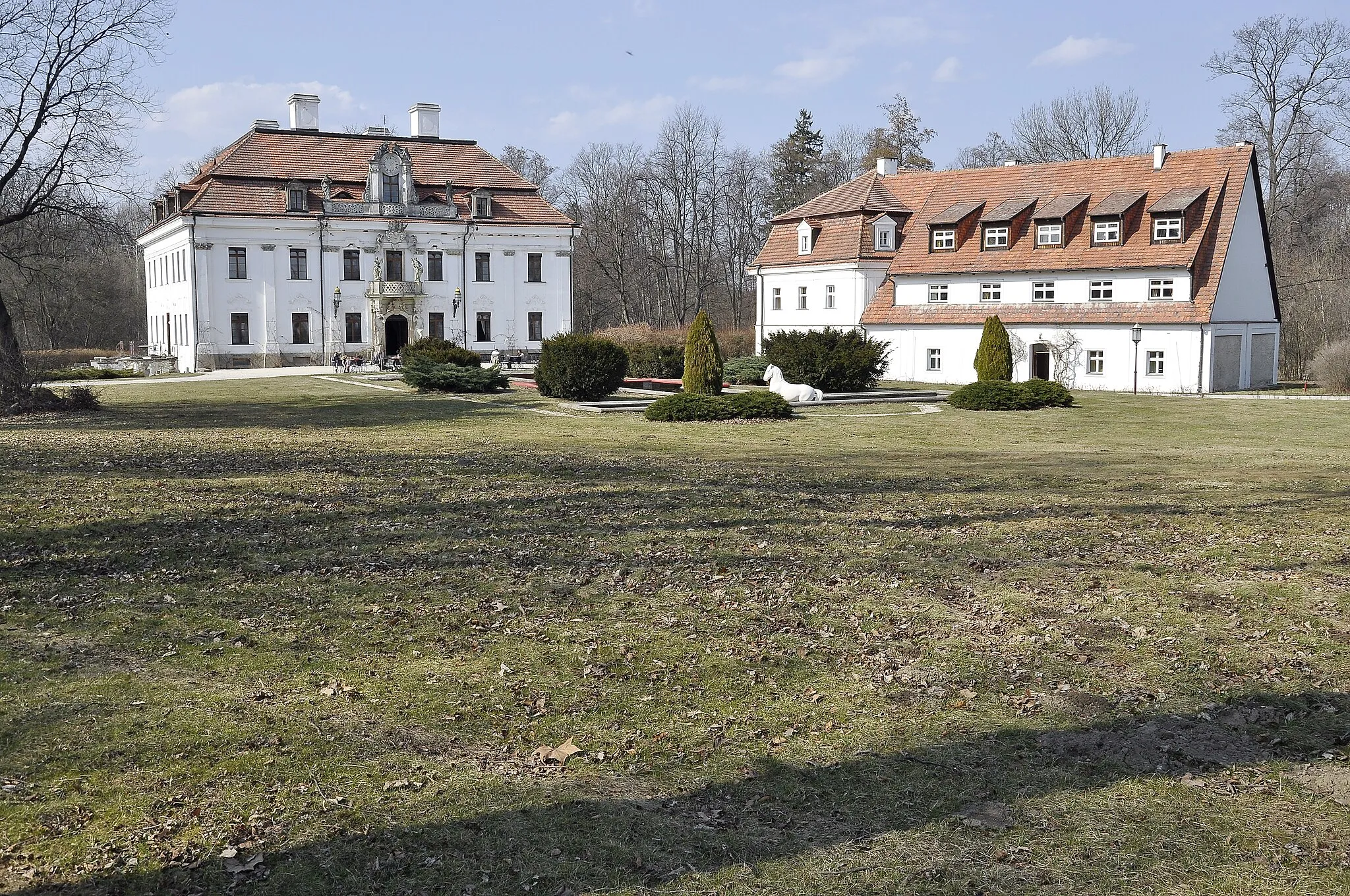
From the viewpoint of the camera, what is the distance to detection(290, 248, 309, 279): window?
2306 inches

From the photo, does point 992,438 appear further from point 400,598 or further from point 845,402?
point 400,598

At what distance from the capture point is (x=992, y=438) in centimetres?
2384

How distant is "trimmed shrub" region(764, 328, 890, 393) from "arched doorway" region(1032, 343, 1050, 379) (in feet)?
40.1

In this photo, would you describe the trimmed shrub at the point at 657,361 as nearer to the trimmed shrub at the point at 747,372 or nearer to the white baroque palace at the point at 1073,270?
the trimmed shrub at the point at 747,372

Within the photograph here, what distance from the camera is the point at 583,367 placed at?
32.5 meters

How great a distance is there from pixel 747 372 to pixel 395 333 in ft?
80.0

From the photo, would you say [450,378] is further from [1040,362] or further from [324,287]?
[324,287]

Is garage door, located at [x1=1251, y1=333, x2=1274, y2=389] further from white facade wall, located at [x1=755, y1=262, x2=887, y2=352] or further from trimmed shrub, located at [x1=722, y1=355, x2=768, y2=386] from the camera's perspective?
trimmed shrub, located at [x1=722, y1=355, x2=768, y2=386]

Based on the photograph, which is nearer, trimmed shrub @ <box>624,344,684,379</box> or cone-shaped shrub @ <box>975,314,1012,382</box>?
cone-shaped shrub @ <box>975,314,1012,382</box>

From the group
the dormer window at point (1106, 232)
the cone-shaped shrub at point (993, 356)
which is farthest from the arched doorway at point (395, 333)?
the dormer window at point (1106, 232)

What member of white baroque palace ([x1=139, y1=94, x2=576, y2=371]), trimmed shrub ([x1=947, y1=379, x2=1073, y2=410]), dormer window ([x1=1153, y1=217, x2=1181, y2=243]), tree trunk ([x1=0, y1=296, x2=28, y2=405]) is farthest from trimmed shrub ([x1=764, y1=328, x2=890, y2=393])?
white baroque palace ([x1=139, y1=94, x2=576, y2=371])

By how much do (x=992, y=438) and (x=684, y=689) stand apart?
17831 millimetres

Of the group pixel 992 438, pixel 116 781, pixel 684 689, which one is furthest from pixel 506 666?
pixel 992 438

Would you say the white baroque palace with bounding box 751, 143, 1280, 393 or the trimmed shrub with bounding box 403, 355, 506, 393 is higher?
the white baroque palace with bounding box 751, 143, 1280, 393
